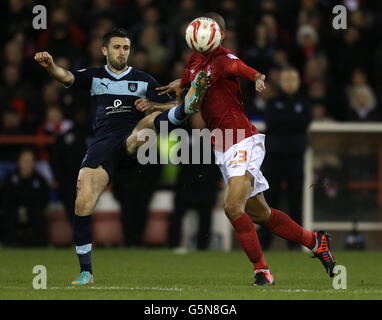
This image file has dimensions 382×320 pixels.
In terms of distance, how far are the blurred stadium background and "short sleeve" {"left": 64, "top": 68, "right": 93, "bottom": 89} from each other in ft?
16.3

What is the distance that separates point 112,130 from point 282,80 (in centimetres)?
479

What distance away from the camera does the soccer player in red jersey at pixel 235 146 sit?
26.7 ft

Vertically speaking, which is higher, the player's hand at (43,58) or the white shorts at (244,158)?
the player's hand at (43,58)

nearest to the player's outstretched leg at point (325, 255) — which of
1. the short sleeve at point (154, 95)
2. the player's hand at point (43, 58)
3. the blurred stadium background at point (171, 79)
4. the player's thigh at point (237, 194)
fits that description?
the player's thigh at point (237, 194)

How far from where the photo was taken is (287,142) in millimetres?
13336

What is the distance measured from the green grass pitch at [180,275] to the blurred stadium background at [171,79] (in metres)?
0.78

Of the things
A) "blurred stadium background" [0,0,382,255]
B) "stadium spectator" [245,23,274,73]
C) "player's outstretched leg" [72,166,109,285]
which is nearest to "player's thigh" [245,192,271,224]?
"player's outstretched leg" [72,166,109,285]

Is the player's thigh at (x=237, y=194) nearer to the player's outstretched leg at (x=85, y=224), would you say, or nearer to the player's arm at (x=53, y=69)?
the player's outstretched leg at (x=85, y=224)

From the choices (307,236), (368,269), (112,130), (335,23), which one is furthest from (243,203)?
(335,23)

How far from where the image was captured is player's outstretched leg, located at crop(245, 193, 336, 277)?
8625mm

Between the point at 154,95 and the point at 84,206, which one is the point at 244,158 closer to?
the point at 154,95

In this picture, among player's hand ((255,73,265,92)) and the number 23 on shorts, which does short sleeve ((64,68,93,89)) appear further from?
player's hand ((255,73,265,92))
